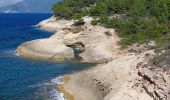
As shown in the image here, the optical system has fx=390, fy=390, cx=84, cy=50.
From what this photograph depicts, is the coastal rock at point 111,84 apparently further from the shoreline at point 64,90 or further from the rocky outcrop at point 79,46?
the rocky outcrop at point 79,46

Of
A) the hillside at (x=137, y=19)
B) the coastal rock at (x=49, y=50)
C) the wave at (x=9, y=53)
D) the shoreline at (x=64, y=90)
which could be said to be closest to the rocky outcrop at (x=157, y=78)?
the shoreline at (x=64, y=90)

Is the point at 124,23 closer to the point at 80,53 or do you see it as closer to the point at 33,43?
the point at 80,53

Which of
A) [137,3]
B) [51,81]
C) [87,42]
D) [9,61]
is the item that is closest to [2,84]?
[51,81]

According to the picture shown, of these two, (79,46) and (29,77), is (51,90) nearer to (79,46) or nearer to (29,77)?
(29,77)

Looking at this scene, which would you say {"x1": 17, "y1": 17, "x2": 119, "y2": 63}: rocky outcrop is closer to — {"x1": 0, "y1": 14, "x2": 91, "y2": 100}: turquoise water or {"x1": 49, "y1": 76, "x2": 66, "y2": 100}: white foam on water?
{"x1": 0, "y1": 14, "x2": 91, "y2": 100}: turquoise water

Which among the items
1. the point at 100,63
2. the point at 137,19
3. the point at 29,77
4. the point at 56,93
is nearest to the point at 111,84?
the point at 56,93

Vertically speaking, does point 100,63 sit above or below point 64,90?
below

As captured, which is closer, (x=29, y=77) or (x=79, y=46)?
(x=29, y=77)

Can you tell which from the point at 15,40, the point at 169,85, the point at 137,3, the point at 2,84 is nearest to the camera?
the point at 169,85

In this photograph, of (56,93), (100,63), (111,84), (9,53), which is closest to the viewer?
(111,84)

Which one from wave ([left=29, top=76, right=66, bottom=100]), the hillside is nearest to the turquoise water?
wave ([left=29, top=76, right=66, bottom=100])

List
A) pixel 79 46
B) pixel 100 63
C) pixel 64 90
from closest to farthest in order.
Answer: pixel 64 90 → pixel 100 63 → pixel 79 46
